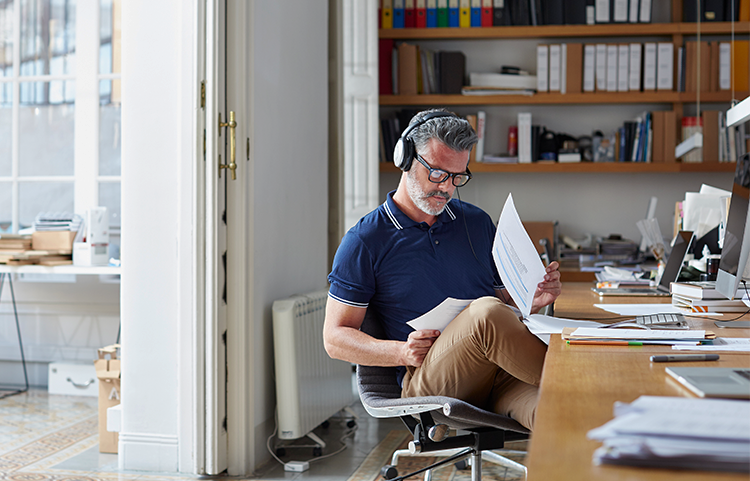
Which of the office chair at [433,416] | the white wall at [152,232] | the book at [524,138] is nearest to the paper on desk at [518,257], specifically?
the office chair at [433,416]

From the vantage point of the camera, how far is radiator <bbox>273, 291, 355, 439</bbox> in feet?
8.61

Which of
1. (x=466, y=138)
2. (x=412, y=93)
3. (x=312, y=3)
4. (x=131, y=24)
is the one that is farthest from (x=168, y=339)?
(x=412, y=93)

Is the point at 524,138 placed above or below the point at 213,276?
above

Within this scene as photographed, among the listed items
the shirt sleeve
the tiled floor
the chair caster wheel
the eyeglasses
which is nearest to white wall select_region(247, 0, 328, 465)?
the tiled floor

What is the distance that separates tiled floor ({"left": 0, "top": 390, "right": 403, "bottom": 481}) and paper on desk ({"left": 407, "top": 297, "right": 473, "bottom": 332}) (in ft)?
3.75

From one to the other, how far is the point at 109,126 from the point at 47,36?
0.65 metres

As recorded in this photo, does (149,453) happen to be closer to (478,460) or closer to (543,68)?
(478,460)

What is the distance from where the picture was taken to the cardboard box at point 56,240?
11.8ft

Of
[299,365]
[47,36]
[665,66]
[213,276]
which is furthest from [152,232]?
[665,66]

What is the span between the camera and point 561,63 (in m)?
4.21

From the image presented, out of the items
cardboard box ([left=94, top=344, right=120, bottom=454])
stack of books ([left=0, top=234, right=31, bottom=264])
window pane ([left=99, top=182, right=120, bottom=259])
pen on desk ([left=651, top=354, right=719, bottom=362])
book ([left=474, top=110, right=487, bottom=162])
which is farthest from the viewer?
book ([left=474, top=110, right=487, bottom=162])

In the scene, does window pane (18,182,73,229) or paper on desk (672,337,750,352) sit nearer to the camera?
paper on desk (672,337,750,352)

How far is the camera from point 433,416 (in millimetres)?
1606

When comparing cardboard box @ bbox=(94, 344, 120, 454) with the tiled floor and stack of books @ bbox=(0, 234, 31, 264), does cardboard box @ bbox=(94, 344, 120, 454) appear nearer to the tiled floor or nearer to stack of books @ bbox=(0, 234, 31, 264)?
the tiled floor
